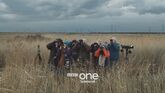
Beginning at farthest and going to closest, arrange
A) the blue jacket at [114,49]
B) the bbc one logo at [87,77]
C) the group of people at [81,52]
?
the blue jacket at [114,49]
the group of people at [81,52]
the bbc one logo at [87,77]

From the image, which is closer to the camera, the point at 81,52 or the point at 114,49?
the point at 81,52

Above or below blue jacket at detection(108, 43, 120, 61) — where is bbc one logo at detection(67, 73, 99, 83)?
below

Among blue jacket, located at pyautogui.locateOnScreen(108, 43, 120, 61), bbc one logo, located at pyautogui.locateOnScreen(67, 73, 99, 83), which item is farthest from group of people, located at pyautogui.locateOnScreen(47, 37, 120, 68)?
bbc one logo, located at pyautogui.locateOnScreen(67, 73, 99, 83)

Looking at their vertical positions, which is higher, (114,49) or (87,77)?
(114,49)

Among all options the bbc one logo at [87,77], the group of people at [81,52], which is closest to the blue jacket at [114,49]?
the group of people at [81,52]

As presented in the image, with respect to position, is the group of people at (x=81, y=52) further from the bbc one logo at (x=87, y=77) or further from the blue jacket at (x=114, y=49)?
the bbc one logo at (x=87, y=77)

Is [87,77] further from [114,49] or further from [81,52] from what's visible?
[114,49]

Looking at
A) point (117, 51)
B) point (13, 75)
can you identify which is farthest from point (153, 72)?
point (117, 51)

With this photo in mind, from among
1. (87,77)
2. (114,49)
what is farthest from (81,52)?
(87,77)

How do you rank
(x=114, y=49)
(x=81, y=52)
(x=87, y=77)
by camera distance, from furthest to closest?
(x=114, y=49), (x=81, y=52), (x=87, y=77)

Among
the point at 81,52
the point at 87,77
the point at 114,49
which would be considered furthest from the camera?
the point at 114,49

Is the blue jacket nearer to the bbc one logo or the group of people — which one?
the group of people

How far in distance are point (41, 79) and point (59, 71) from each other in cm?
60

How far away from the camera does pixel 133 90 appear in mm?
8820
